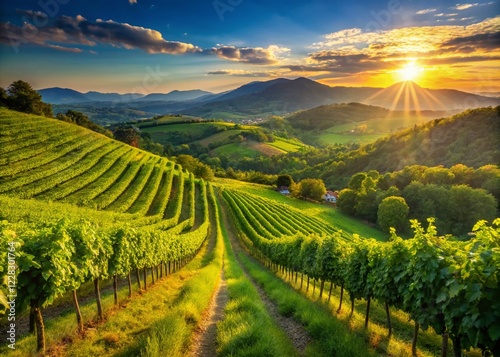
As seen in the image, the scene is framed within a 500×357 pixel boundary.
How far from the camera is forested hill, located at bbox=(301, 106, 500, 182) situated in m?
127

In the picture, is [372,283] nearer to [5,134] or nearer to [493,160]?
[5,134]

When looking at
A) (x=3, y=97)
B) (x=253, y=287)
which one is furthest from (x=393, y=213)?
(x=3, y=97)

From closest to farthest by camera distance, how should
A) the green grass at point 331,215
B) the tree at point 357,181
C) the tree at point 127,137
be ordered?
the green grass at point 331,215, the tree at point 357,181, the tree at point 127,137

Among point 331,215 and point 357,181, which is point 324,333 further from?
point 357,181

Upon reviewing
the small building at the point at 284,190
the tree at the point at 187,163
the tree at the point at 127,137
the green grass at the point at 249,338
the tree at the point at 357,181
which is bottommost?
the small building at the point at 284,190

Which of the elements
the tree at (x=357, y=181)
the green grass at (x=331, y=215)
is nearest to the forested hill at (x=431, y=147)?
the tree at (x=357, y=181)

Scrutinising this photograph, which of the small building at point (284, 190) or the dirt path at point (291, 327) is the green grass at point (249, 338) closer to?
the dirt path at point (291, 327)

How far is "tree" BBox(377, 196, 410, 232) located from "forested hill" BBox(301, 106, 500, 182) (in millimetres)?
67137

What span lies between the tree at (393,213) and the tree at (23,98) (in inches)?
3463

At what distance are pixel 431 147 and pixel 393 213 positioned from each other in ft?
299

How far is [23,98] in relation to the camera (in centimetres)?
7106

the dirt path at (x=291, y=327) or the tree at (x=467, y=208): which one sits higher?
the dirt path at (x=291, y=327)

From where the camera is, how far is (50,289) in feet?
28.7

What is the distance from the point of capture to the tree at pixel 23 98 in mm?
70250
